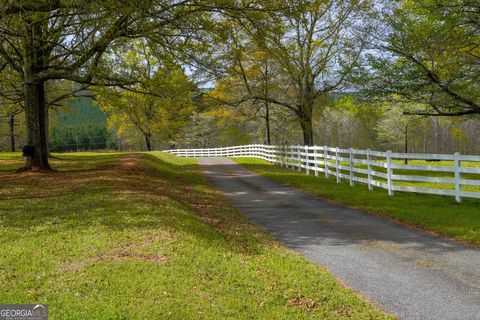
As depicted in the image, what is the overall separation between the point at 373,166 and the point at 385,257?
958 inches

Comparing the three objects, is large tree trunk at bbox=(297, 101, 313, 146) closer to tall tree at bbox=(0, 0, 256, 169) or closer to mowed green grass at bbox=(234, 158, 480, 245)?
mowed green grass at bbox=(234, 158, 480, 245)

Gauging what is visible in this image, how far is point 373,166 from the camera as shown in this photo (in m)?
30.0

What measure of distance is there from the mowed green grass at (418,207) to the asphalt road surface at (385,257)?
518mm

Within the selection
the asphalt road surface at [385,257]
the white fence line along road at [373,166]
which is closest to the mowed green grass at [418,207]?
the white fence line along road at [373,166]

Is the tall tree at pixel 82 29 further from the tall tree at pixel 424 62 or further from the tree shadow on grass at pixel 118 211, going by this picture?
the tall tree at pixel 424 62

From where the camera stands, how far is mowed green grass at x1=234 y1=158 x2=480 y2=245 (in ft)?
28.0

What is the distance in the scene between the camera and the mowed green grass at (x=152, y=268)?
4.55 meters

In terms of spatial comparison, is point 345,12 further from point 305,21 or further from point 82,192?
point 82,192

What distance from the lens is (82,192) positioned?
454 inches

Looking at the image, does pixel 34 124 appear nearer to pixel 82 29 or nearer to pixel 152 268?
pixel 82 29

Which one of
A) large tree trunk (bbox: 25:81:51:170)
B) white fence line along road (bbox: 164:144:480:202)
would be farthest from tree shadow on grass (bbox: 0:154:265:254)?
white fence line along road (bbox: 164:144:480:202)

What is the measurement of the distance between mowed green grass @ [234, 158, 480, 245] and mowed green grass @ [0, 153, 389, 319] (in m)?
3.44

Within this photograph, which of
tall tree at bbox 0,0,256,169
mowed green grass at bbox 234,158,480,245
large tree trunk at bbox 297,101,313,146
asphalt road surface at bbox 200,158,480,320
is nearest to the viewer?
asphalt road surface at bbox 200,158,480,320

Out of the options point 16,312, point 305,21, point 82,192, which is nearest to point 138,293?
point 16,312
